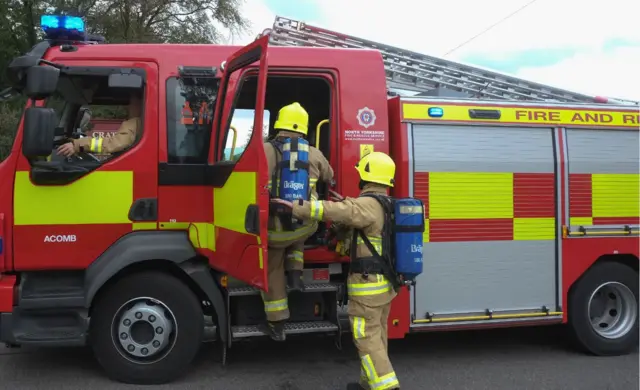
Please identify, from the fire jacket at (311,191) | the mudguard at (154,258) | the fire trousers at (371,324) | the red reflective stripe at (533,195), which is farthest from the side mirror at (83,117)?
the red reflective stripe at (533,195)

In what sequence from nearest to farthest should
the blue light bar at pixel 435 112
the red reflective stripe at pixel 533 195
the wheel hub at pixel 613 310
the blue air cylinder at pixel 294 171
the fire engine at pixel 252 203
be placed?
1. the blue air cylinder at pixel 294 171
2. the fire engine at pixel 252 203
3. the blue light bar at pixel 435 112
4. the red reflective stripe at pixel 533 195
5. the wheel hub at pixel 613 310

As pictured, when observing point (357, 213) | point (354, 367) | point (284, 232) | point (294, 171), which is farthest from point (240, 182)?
point (354, 367)

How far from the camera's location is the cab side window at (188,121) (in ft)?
13.9

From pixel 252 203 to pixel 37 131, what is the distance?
1.50 m

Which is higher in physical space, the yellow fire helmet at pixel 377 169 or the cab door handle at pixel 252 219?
the yellow fire helmet at pixel 377 169

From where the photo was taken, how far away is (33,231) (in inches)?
157

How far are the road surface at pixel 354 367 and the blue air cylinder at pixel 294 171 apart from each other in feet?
5.13

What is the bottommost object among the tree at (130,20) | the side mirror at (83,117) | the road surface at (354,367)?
the road surface at (354,367)

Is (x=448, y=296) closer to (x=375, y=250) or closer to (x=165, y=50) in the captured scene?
(x=375, y=250)

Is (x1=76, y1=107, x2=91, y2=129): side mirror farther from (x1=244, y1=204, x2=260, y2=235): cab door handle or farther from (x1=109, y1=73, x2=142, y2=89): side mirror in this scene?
(x1=244, y1=204, x2=260, y2=235): cab door handle

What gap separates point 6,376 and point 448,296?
361 centimetres

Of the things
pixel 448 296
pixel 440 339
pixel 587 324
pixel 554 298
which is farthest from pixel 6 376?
pixel 587 324

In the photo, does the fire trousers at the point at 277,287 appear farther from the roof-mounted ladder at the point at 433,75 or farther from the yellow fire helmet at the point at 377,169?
the roof-mounted ladder at the point at 433,75

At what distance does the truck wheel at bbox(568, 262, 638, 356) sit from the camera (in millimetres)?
4988
